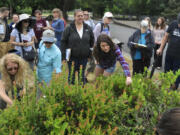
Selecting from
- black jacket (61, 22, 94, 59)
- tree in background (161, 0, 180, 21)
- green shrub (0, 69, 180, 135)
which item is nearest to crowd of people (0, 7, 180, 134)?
black jacket (61, 22, 94, 59)

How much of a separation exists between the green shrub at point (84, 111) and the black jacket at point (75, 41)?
6.46 ft

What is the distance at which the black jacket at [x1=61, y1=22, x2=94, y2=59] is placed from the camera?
4.59m

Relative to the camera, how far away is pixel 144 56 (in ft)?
16.8

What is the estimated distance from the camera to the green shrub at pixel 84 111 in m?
1.85

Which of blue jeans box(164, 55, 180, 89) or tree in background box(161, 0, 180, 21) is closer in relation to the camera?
blue jeans box(164, 55, 180, 89)

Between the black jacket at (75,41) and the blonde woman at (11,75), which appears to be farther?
the black jacket at (75,41)

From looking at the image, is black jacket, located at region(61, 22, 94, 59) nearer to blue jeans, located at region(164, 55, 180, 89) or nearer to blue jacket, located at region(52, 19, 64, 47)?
blue jeans, located at region(164, 55, 180, 89)

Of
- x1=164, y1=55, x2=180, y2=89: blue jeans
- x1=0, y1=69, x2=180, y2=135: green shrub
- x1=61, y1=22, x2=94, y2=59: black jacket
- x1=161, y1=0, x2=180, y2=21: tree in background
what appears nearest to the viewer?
x1=0, y1=69, x2=180, y2=135: green shrub

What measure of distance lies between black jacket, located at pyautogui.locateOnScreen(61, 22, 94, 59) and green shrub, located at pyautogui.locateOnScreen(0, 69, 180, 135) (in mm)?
1968

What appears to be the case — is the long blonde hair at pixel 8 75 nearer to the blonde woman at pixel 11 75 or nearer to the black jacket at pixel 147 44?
the blonde woman at pixel 11 75

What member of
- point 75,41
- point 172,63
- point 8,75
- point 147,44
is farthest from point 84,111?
point 172,63

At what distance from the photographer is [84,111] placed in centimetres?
214

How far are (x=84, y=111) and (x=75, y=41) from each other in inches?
104

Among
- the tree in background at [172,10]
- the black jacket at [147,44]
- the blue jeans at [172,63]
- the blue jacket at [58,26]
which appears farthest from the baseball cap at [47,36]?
the tree in background at [172,10]
